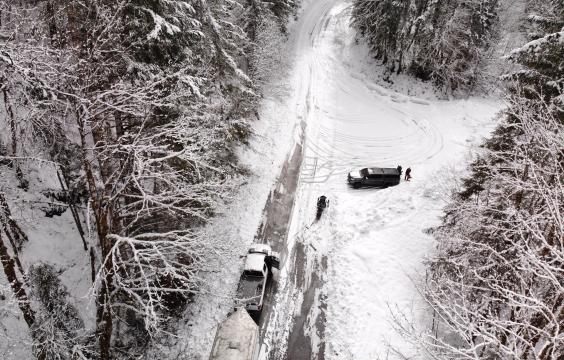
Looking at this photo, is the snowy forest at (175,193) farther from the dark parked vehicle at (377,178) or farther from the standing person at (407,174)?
the dark parked vehicle at (377,178)

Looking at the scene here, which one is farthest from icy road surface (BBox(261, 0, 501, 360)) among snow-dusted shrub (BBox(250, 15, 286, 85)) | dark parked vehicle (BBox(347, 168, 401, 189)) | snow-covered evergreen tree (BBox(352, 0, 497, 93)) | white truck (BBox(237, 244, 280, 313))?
snow-dusted shrub (BBox(250, 15, 286, 85))

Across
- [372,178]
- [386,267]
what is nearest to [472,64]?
[372,178]

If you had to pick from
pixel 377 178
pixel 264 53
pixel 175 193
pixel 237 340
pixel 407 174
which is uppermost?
pixel 264 53

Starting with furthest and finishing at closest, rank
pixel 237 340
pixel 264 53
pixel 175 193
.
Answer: pixel 264 53
pixel 237 340
pixel 175 193

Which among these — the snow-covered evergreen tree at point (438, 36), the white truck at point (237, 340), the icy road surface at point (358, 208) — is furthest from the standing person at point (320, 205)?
the snow-covered evergreen tree at point (438, 36)

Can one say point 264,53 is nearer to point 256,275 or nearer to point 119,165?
point 256,275

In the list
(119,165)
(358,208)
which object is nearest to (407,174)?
(358,208)
